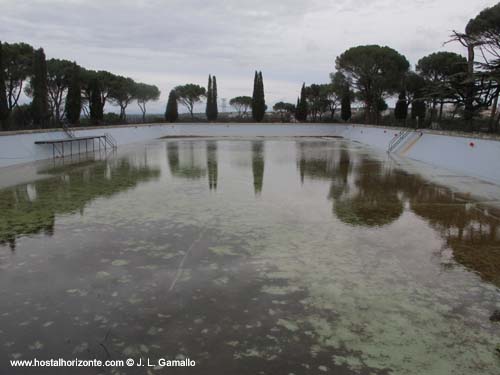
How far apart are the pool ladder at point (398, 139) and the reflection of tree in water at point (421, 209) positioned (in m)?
7.35

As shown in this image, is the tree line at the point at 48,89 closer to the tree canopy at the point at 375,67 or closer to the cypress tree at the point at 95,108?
the cypress tree at the point at 95,108

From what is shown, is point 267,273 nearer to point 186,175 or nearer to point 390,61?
point 186,175

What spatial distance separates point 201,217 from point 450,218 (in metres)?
A: 4.60

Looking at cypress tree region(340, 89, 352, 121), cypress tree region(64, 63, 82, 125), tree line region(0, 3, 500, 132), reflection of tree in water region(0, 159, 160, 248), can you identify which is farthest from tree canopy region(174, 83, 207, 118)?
reflection of tree in water region(0, 159, 160, 248)

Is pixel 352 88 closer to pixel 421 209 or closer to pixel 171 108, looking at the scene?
pixel 171 108

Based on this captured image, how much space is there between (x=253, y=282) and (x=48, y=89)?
29.1 meters

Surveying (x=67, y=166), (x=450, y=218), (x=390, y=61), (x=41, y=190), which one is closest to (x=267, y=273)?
(x=450, y=218)

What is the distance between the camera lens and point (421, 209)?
7910 mm

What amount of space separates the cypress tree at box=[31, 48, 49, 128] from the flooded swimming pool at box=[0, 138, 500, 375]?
10.5 meters

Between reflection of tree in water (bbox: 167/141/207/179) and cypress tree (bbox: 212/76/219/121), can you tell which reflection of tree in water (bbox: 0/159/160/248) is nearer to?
reflection of tree in water (bbox: 167/141/207/179)

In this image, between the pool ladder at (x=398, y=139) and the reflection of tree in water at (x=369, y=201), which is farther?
the pool ladder at (x=398, y=139)

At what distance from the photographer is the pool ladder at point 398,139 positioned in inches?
778

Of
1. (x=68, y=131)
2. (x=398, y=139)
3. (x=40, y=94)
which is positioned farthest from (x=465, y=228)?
(x=40, y=94)

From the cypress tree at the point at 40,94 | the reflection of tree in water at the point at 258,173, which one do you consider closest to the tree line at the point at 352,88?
the cypress tree at the point at 40,94
